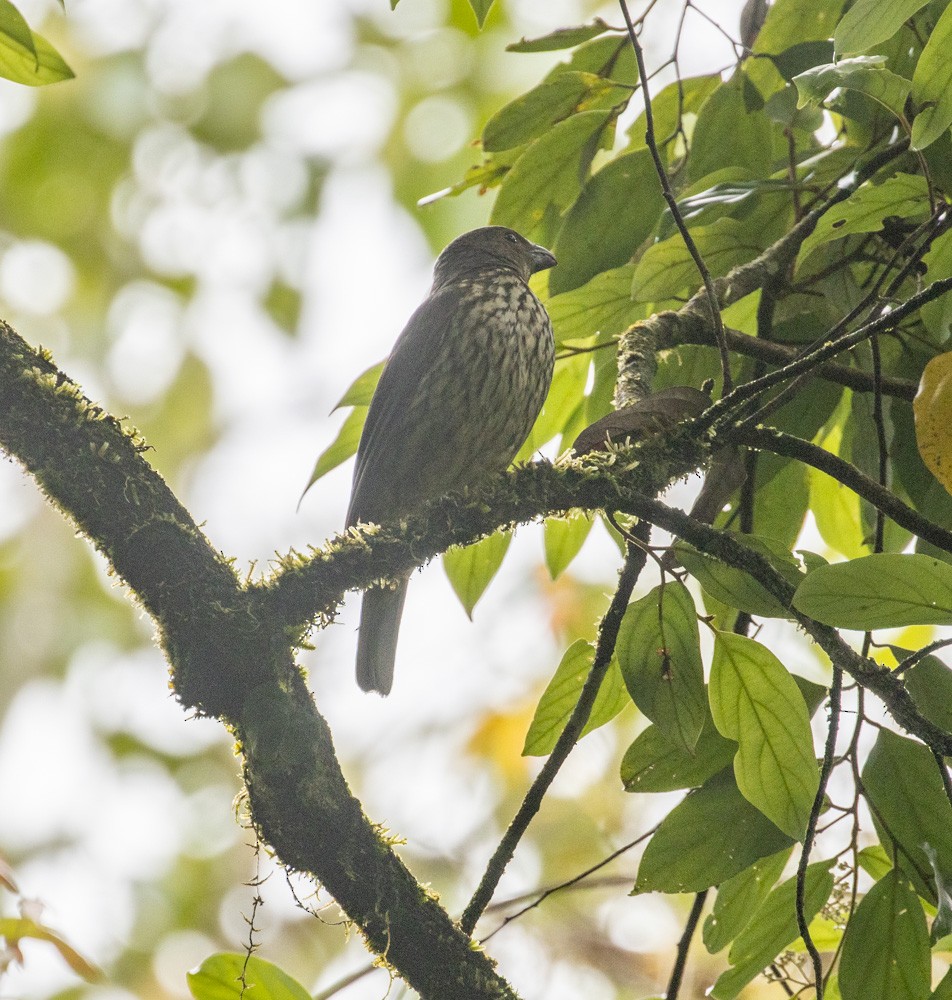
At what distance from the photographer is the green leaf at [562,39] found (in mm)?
2199

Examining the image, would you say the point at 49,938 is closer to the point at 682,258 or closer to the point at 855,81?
the point at 682,258

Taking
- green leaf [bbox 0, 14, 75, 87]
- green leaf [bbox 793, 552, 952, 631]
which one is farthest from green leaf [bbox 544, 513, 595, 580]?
green leaf [bbox 0, 14, 75, 87]

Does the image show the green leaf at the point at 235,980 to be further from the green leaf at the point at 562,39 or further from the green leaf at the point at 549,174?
the green leaf at the point at 562,39

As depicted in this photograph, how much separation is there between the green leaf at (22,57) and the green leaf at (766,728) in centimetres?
129

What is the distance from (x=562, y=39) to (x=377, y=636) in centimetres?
179

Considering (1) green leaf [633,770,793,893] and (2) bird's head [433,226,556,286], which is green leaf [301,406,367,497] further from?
(2) bird's head [433,226,556,286]

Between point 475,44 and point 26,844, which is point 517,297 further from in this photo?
point 26,844

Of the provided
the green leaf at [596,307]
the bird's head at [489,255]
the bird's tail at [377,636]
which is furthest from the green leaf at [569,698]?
the bird's head at [489,255]

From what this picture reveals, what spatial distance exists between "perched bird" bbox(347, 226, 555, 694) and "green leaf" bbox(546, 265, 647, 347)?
2.45 feet

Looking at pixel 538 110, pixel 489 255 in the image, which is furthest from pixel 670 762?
pixel 489 255

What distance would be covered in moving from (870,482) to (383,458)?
192cm

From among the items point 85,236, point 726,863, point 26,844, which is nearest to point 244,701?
point 726,863

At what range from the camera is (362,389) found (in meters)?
2.34

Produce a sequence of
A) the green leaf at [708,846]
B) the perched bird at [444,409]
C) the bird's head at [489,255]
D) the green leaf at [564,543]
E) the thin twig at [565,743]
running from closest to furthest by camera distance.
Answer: the green leaf at [708,846] < the thin twig at [565,743] < the green leaf at [564,543] < the perched bird at [444,409] < the bird's head at [489,255]
